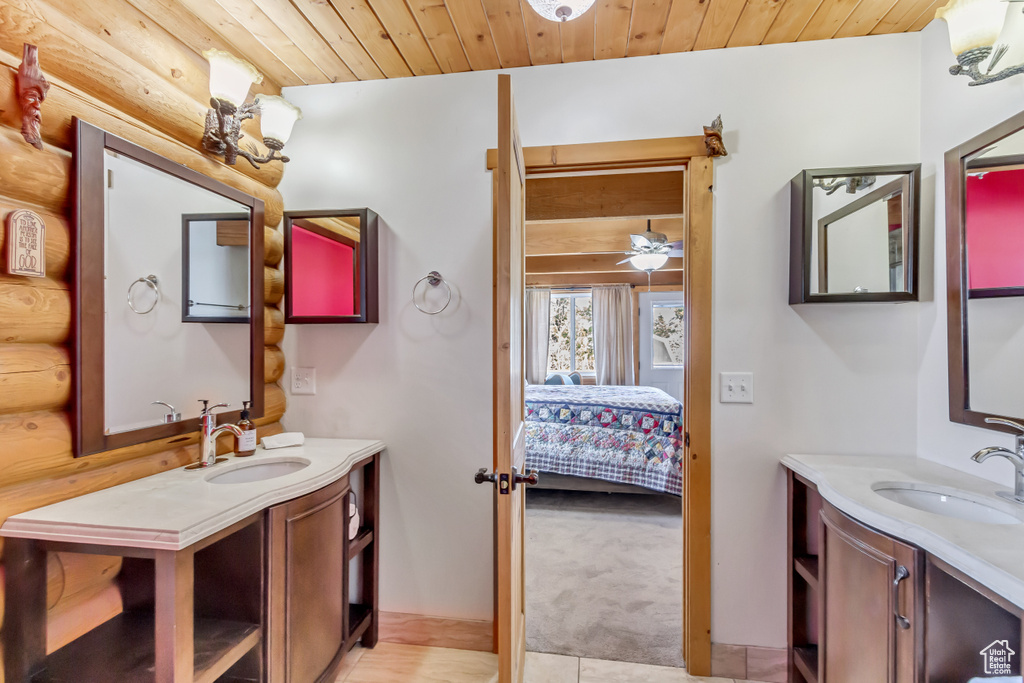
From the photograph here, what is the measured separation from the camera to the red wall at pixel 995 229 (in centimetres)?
127

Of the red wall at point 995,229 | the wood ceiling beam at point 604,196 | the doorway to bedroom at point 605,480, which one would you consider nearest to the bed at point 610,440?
the doorway to bedroom at point 605,480

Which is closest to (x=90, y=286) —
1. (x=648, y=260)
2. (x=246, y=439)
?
(x=246, y=439)

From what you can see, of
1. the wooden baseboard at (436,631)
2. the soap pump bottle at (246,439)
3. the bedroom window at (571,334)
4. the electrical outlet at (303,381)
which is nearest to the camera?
the soap pump bottle at (246,439)

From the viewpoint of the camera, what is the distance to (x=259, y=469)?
1717 millimetres

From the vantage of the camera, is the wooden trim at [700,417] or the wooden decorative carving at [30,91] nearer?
the wooden decorative carving at [30,91]

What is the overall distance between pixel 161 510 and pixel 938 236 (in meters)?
2.68

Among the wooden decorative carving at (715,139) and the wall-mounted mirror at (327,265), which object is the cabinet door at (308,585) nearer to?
the wall-mounted mirror at (327,265)

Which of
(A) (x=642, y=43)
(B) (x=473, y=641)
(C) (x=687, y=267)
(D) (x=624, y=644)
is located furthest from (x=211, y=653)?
(A) (x=642, y=43)

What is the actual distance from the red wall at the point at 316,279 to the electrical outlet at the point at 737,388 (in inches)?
65.8

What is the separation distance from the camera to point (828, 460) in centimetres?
168

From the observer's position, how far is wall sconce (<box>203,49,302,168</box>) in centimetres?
157

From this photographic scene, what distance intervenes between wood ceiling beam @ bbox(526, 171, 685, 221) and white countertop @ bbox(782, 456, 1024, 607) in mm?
2050

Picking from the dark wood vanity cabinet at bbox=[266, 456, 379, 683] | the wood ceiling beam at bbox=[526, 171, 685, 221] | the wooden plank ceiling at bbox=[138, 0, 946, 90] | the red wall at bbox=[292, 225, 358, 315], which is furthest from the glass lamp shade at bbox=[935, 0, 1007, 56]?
the dark wood vanity cabinet at bbox=[266, 456, 379, 683]

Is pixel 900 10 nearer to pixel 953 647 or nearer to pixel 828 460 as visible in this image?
pixel 828 460
